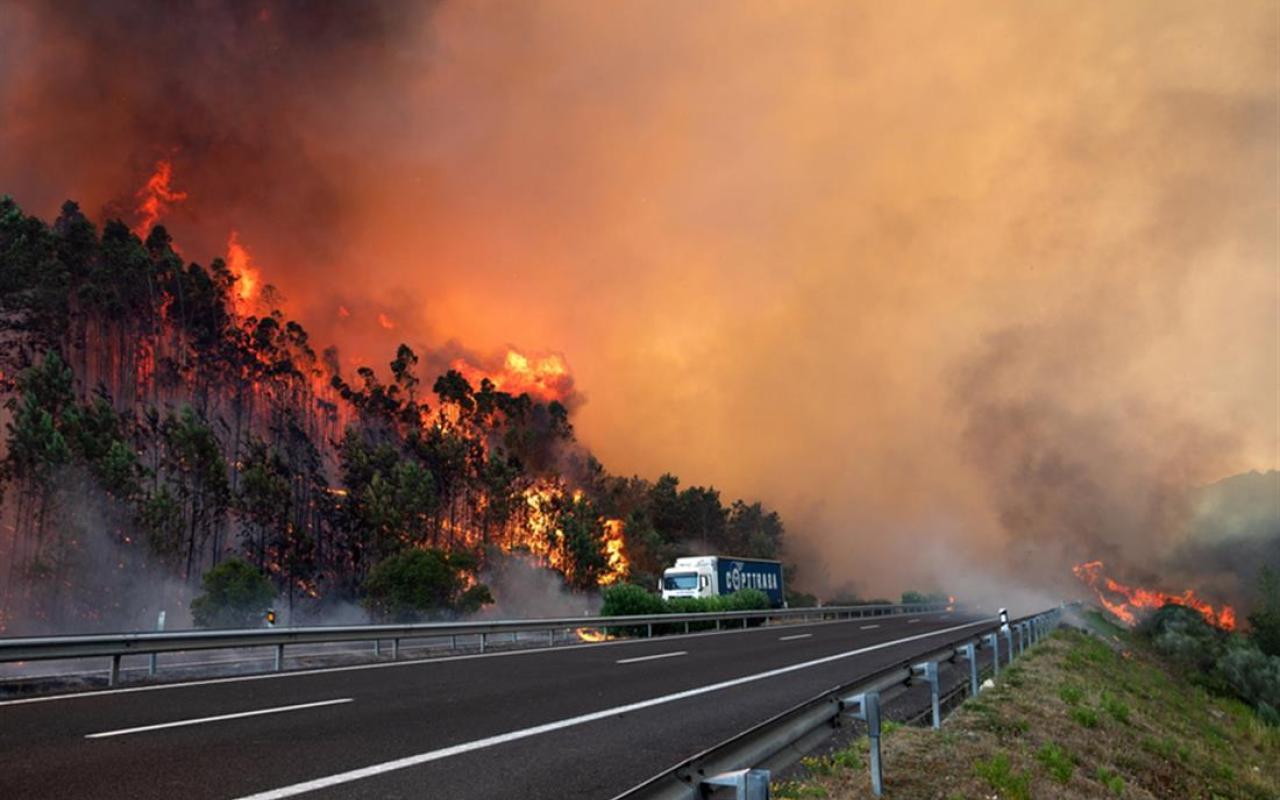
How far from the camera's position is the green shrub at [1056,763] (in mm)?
8023

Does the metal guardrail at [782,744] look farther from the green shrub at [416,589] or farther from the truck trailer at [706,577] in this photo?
the green shrub at [416,589]

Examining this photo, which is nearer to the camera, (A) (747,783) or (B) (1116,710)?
(A) (747,783)

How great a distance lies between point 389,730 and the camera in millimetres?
8328

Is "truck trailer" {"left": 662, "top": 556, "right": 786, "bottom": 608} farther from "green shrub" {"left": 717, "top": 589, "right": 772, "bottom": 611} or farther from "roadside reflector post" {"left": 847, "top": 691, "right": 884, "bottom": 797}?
"roadside reflector post" {"left": 847, "top": 691, "right": 884, "bottom": 797}

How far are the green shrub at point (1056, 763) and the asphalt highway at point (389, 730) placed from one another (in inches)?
122

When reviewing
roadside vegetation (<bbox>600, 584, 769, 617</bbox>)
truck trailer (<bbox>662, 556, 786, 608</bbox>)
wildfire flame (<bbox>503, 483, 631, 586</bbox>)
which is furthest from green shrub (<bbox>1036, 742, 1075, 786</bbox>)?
wildfire flame (<bbox>503, 483, 631, 586</bbox>)

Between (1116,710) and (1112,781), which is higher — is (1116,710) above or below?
below

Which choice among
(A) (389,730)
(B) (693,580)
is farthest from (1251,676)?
(A) (389,730)

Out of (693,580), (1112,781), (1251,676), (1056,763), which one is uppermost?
(693,580)

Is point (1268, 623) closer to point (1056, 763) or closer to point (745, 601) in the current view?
point (745, 601)

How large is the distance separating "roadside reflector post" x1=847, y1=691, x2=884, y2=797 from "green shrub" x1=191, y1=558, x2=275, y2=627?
42078mm

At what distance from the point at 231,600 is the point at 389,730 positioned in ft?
132

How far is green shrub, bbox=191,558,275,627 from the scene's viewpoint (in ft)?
140

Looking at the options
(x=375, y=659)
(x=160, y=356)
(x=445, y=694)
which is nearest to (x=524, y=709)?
(x=445, y=694)
